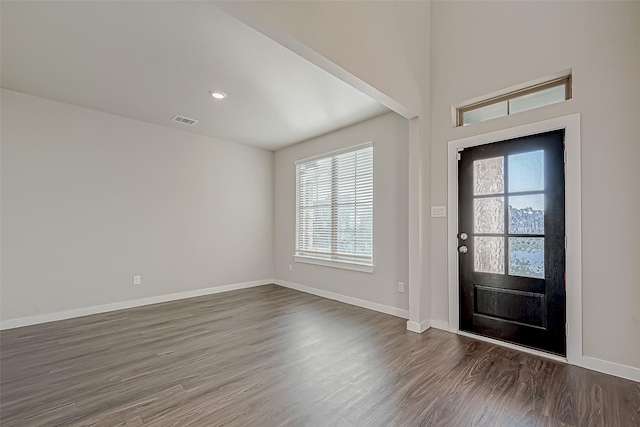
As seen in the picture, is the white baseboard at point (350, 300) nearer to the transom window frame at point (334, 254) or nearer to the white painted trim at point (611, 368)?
the transom window frame at point (334, 254)

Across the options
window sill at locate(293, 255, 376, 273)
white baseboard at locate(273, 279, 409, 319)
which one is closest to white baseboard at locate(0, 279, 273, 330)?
white baseboard at locate(273, 279, 409, 319)

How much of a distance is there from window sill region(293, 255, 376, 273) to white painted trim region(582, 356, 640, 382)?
226 centimetres

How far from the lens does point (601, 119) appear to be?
7.55 feet

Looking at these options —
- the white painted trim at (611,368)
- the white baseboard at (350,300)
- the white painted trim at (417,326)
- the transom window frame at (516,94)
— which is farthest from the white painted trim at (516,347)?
the transom window frame at (516,94)

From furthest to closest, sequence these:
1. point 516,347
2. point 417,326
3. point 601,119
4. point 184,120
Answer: point 184,120, point 417,326, point 516,347, point 601,119

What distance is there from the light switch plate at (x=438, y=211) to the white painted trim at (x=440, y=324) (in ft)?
4.00

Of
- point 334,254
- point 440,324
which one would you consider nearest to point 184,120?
point 334,254

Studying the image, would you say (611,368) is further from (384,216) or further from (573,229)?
(384,216)

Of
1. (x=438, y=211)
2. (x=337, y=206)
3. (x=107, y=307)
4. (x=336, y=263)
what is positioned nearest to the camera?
(x=438, y=211)

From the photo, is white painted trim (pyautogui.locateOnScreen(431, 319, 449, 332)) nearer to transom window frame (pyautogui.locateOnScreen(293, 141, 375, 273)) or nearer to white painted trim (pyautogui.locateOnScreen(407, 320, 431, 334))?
white painted trim (pyautogui.locateOnScreen(407, 320, 431, 334))

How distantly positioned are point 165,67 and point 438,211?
3282mm

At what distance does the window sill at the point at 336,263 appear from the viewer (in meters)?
4.08

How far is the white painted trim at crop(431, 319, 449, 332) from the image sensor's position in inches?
126

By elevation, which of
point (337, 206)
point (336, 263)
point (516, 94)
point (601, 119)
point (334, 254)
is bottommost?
point (336, 263)
